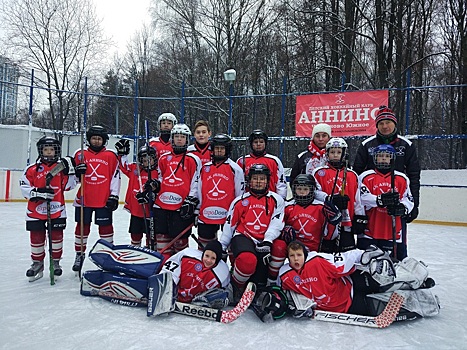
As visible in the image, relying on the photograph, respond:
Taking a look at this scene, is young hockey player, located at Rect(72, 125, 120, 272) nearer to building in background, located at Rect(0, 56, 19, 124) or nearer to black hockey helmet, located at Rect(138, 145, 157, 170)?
black hockey helmet, located at Rect(138, 145, 157, 170)

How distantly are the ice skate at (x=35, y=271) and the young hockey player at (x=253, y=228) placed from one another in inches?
61.1

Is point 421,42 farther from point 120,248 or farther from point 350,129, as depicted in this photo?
point 120,248

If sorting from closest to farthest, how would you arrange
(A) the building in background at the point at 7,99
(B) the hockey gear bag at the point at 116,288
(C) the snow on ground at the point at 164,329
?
(C) the snow on ground at the point at 164,329 → (B) the hockey gear bag at the point at 116,288 → (A) the building in background at the point at 7,99

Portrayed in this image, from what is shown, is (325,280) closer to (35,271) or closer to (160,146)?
(160,146)

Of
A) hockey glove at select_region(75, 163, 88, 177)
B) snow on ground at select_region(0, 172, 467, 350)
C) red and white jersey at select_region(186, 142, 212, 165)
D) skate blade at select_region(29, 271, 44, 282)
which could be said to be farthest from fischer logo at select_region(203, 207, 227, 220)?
skate blade at select_region(29, 271, 44, 282)

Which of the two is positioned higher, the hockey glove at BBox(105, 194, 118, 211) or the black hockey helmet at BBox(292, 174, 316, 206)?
the black hockey helmet at BBox(292, 174, 316, 206)

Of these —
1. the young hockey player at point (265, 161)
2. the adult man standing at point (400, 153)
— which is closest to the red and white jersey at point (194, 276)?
the young hockey player at point (265, 161)

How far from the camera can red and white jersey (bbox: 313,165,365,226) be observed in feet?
9.82

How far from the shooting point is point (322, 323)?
8.10ft

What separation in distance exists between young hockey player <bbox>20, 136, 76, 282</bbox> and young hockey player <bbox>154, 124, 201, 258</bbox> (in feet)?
2.61

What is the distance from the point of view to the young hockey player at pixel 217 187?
3.15 meters

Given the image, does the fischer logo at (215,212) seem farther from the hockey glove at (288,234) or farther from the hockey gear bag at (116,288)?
the hockey gear bag at (116,288)

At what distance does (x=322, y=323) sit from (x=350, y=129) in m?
5.40

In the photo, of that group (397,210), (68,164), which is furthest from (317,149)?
(68,164)
